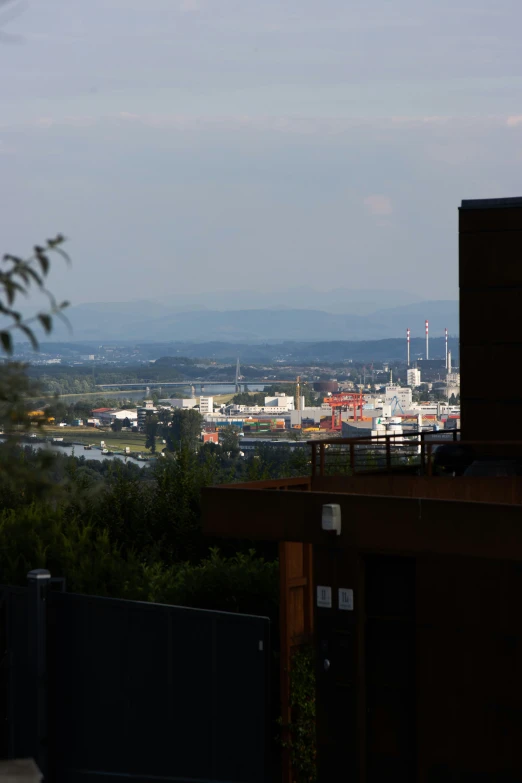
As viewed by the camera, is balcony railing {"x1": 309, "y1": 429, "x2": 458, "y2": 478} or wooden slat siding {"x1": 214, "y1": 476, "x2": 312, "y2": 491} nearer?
balcony railing {"x1": 309, "y1": 429, "x2": 458, "y2": 478}

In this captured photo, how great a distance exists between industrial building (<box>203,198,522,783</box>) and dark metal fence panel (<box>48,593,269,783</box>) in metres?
1.91

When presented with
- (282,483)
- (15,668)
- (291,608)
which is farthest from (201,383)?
(15,668)

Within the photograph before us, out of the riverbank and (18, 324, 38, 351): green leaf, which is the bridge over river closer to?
the riverbank

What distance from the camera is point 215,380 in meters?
152

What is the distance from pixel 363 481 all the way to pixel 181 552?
900 centimetres

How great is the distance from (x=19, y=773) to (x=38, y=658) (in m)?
6.50

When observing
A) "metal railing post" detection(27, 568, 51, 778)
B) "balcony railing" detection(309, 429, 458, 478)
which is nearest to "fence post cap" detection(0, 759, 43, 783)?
"metal railing post" detection(27, 568, 51, 778)

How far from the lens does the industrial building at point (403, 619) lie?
33.1 feet

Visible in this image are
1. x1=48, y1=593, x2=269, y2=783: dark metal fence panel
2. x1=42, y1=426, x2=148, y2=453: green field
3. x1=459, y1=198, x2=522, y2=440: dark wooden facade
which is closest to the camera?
x1=48, y1=593, x2=269, y2=783: dark metal fence panel

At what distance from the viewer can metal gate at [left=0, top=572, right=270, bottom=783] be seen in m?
9.36

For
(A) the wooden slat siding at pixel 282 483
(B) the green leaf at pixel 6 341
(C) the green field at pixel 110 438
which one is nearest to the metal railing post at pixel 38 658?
(A) the wooden slat siding at pixel 282 483

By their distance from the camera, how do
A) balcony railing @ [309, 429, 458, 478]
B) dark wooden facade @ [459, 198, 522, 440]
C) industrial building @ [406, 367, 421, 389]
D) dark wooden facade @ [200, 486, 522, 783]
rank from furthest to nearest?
1. industrial building @ [406, 367, 421, 389]
2. dark wooden facade @ [459, 198, 522, 440]
3. balcony railing @ [309, 429, 458, 478]
4. dark wooden facade @ [200, 486, 522, 783]

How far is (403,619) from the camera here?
10844 millimetres

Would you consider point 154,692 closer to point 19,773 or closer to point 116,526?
point 19,773
